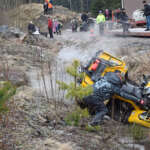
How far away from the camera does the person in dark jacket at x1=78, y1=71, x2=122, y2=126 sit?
7.00m

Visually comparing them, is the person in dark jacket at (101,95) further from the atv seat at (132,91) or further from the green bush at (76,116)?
the green bush at (76,116)

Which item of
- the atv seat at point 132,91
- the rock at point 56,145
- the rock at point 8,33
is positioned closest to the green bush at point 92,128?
the rock at point 56,145

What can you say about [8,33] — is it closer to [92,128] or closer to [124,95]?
[124,95]

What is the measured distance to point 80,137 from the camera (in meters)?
5.86

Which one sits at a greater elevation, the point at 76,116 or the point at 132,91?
the point at 132,91

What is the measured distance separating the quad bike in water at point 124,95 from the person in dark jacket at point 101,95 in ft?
0.66

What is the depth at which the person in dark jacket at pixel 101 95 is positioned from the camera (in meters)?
7.00

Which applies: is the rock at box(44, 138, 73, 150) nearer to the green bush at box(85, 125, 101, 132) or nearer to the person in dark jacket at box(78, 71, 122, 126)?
the green bush at box(85, 125, 101, 132)

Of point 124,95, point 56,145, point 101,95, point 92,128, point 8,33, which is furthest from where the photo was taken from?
point 8,33

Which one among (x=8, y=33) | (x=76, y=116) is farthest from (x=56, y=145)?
(x=8, y=33)

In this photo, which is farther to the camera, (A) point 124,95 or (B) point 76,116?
(A) point 124,95

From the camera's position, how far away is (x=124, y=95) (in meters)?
7.35

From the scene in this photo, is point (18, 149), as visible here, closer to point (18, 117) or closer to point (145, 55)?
point (18, 117)

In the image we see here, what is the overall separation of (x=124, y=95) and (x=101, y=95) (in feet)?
2.15
